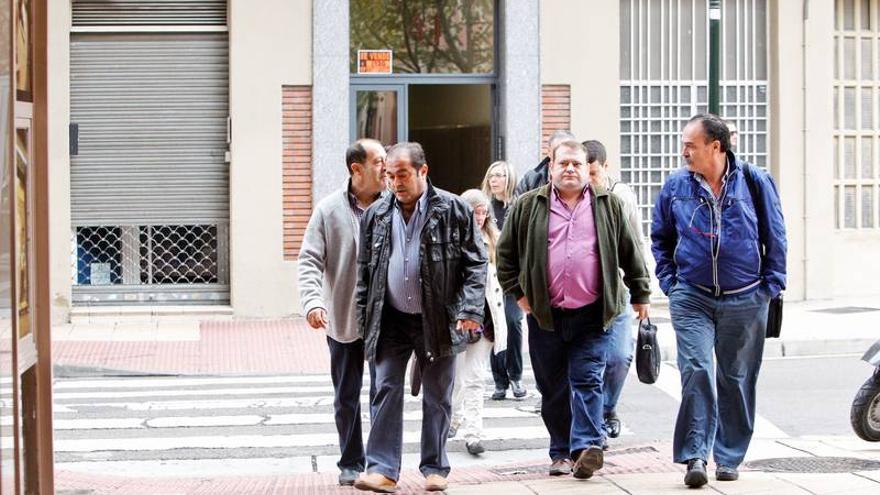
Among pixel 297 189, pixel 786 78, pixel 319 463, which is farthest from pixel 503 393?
pixel 786 78

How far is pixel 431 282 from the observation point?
7.86 m

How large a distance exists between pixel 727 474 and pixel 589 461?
70cm

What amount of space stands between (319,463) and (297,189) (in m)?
8.62

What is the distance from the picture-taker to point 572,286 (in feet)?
26.6

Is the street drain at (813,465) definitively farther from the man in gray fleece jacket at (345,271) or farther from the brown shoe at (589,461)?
the man in gray fleece jacket at (345,271)

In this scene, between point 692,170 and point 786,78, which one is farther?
point 786,78

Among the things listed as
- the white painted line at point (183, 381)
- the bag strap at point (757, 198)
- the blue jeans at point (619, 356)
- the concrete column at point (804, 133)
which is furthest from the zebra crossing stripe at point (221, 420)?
the concrete column at point (804, 133)

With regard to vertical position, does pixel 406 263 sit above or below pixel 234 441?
above

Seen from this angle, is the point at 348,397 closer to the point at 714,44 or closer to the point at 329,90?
the point at 714,44

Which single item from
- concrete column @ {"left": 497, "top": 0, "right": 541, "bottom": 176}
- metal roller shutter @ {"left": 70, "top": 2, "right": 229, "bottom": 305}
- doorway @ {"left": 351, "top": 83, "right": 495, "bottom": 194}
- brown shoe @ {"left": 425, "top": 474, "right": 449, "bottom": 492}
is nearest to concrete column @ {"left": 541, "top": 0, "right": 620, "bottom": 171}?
concrete column @ {"left": 497, "top": 0, "right": 541, "bottom": 176}

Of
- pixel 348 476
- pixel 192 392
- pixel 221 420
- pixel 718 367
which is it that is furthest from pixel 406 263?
pixel 192 392

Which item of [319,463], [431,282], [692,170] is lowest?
[319,463]

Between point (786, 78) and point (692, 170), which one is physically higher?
point (786, 78)

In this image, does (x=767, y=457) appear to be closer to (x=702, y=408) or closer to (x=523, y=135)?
(x=702, y=408)
